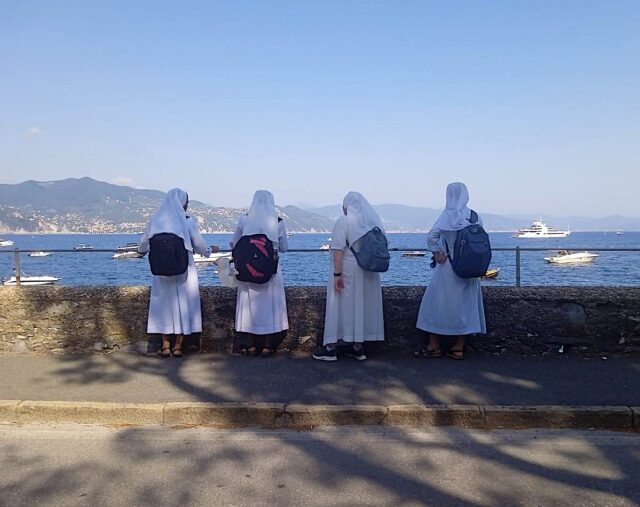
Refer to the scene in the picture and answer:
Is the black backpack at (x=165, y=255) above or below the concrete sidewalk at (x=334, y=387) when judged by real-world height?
above

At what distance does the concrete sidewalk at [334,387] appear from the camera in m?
5.17

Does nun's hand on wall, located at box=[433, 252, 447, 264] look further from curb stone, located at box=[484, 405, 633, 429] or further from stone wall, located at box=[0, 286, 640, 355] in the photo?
curb stone, located at box=[484, 405, 633, 429]

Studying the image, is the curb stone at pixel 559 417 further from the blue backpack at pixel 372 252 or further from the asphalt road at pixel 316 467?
the blue backpack at pixel 372 252

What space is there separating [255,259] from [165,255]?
0.97 m

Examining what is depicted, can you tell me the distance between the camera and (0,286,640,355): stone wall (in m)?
6.92

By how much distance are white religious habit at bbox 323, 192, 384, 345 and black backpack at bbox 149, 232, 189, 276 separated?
168 centimetres

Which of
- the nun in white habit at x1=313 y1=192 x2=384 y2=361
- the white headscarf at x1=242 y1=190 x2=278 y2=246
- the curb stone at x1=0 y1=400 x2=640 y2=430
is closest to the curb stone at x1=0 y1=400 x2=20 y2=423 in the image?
the curb stone at x1=0 y1=400 x2=640 y2=430

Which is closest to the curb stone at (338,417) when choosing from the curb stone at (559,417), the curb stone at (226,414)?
the curb stone at (226,414)

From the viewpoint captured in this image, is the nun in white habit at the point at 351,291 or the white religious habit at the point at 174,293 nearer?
the nun in white habit at the point at 351,291

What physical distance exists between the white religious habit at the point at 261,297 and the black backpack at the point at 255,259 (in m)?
0.11

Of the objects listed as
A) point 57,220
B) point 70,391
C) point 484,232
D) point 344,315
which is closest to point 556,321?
point 484,232

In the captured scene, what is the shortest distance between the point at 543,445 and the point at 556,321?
8.32 ft

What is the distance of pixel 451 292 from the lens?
666 centimetres

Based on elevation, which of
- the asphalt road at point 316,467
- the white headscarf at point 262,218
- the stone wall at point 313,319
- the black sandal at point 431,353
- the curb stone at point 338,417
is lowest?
the asphalt road at point 316,467
